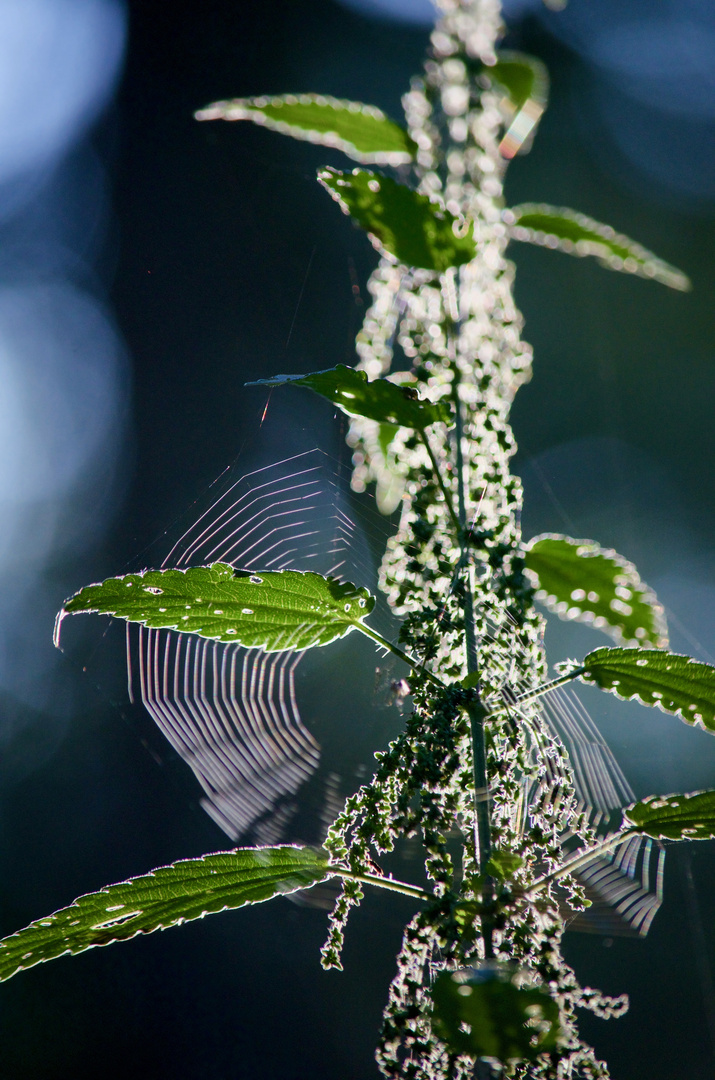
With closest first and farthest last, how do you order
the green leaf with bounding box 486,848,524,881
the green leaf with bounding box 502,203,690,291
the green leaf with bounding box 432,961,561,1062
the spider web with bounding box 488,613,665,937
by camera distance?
1. the green leaf with bounding box 432,961,561,1062
2. the green leaf with bounding box 486,848,524,881
3. the green leaf with bounding box 502,203,690,291
4. the spider web with bounding box 488,613,665,937

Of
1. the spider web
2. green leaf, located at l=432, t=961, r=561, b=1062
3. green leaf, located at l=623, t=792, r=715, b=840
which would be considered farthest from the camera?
the spider web

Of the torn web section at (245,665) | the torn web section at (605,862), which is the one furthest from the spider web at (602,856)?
the torn web section at (245,665)

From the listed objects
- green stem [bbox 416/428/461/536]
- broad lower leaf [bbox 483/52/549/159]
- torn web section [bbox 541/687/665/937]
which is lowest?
torn web section [bbox 541/687/665/937]

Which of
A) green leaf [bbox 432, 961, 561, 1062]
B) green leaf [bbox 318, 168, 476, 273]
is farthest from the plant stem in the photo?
green leaf [bbox 318, 168, 476, 273]

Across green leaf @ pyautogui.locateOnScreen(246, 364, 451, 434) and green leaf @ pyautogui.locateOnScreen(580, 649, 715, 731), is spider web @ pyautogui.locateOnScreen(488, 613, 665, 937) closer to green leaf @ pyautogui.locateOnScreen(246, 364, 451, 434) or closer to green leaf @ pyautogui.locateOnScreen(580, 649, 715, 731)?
green leaf @ pyautogui.locateOnScreen(580, 649, 715, 731)

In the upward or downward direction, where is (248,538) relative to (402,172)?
downward

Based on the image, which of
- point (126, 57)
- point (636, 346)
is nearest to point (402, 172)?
point (636, 346)

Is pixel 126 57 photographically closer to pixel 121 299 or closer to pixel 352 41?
pixel 352 41

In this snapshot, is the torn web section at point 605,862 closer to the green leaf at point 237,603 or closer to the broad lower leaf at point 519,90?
the green leaf at point 237,603
